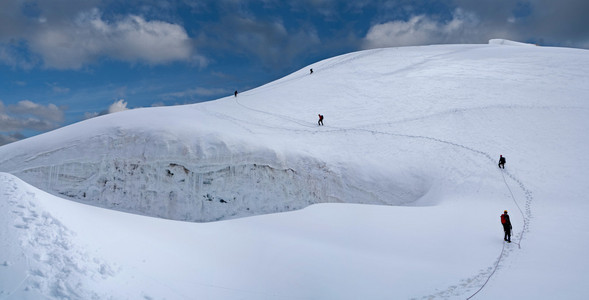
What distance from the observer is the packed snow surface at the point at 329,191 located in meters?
9.33

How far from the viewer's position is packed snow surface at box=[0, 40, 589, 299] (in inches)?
367

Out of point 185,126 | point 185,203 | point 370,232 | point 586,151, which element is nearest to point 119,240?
point 370,232

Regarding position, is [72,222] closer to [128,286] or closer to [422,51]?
[128,286]

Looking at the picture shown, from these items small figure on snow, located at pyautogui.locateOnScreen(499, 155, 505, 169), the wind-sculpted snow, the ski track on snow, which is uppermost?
small figure on snow, located at pyautogui.locateOnScreen(499, 155, 505, 169)

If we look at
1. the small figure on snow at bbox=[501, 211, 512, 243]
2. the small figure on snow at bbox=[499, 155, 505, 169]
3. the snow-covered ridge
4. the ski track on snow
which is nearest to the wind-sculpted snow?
the snow-covered ridge

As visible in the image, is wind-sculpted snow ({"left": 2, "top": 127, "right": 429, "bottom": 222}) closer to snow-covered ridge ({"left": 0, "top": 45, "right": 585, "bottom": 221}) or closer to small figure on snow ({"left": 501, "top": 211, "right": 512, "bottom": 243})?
snow-covered ridge ({"left": 0, "top": 45, "right": 585, "bottom": 221})

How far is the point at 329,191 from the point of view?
22391 mm

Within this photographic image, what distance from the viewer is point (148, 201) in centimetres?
2052

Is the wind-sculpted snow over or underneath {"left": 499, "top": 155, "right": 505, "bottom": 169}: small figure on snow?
underneath

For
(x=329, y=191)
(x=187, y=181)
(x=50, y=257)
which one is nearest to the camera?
(x=50, y=257)

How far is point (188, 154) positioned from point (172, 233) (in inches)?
398

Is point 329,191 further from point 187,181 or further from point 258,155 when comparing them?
point 187,181

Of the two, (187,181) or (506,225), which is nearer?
(506,225)

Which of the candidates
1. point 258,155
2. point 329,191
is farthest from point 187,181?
point 329,191
